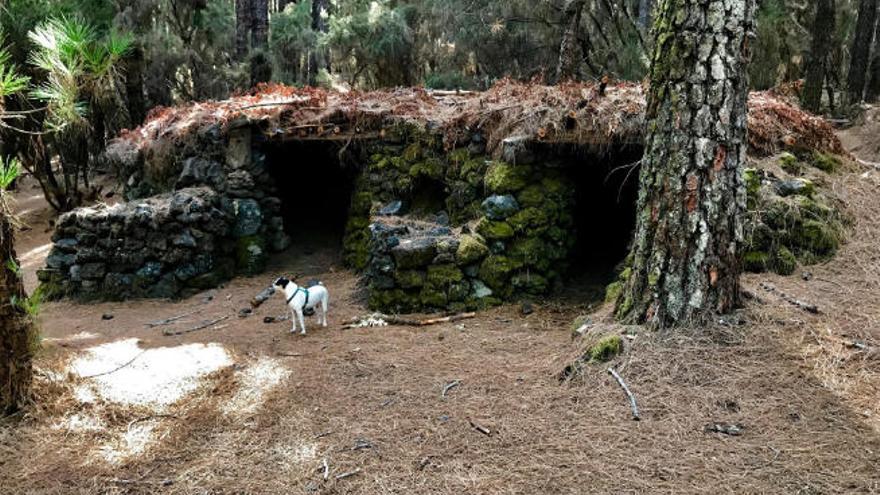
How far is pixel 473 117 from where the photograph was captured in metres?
7.17

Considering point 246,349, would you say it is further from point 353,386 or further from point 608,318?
point 608,318

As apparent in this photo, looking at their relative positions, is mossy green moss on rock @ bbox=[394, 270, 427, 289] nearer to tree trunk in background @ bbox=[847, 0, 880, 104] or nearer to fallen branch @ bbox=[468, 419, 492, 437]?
fallen branch @ bbox=[468, 419, 492, 437]

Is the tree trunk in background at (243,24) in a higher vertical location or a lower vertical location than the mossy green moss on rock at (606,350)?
higher

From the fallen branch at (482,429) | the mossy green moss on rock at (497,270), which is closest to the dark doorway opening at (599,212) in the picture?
the mossy green moss on rock at (497,270)

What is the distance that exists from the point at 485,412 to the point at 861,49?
12026 millimetres

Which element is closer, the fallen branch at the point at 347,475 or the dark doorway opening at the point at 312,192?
the fallen branch at the point at 347,475

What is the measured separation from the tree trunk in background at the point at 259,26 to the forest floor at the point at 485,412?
26.3 ft

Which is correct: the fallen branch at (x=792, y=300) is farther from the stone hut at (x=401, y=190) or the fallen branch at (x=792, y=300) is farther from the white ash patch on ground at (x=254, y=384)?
the white ash patch on ground at (x=254, y=384)

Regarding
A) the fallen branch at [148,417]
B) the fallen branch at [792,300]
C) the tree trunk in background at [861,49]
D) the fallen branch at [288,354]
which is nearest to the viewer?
the fallen branch at [148,417]

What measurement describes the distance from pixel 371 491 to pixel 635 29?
39.0ft

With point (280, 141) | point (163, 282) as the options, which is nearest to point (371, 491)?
point (163, 282)

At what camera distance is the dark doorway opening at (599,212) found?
6.95 metres

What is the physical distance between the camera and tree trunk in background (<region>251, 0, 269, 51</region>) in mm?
11938

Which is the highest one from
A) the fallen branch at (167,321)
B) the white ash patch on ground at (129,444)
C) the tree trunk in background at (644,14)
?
the tree trunk in background at (644,14)
